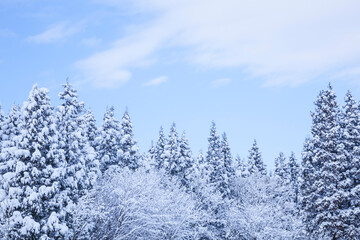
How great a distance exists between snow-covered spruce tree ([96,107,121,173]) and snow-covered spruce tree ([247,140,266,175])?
100ft

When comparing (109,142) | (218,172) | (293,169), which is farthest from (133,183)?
(293,169)

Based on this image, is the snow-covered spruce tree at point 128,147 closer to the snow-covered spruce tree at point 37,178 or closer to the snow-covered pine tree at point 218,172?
the snow-covered pine tree at point 218,172

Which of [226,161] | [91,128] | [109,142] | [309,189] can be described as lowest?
[309,189]

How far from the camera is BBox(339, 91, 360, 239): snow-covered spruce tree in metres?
32.9

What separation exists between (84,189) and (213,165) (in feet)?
87.9

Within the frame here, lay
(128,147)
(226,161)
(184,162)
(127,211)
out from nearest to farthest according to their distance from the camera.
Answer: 1. (127,211)
2. (128,147)
3. (184,162)
4. (226,161)

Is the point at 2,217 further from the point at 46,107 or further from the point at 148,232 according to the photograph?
the point at 148,232

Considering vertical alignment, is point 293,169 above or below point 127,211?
above

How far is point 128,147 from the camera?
45.2 m

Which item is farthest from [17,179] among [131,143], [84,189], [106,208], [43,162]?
[131,143]

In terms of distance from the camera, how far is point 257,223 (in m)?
44.8

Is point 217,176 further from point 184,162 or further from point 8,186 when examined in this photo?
point 8,186

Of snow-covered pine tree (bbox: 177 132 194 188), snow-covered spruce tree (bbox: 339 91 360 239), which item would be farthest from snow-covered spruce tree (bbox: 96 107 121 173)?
snow-covered spruce tree (bbox: 339 91 360 239)

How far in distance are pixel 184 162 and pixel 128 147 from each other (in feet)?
27.6
